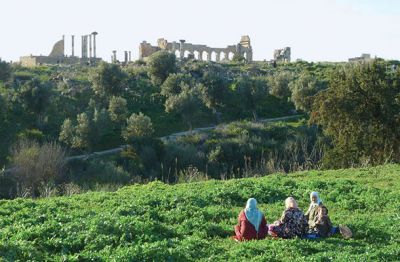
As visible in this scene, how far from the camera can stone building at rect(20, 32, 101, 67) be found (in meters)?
79.2

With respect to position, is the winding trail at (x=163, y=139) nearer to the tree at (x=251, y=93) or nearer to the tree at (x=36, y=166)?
the tree at (x=36, y=166)

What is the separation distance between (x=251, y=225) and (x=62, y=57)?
75.3 m

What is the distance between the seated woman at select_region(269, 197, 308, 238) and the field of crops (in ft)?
1.57

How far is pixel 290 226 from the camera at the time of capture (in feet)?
39.6

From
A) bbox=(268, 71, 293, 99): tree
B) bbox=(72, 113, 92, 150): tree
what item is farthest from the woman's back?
bbox=(268, 71, 293, 99): tree

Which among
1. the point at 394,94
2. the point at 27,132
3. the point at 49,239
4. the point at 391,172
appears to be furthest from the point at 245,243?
the point at 27,132

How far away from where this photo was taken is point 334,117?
2720 centimetres

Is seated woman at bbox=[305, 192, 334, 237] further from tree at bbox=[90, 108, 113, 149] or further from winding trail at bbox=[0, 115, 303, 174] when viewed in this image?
tree at bbox=[90, 108, 113, 149]

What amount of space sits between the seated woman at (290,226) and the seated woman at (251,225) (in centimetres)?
31

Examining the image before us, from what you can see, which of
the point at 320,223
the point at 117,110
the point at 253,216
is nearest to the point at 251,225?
the point at 253,216

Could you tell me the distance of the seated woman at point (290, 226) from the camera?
1202cm

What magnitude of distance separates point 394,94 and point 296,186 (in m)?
11.4

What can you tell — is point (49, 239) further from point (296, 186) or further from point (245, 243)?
point (296, 186)

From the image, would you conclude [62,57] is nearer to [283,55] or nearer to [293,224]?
[283,55]
